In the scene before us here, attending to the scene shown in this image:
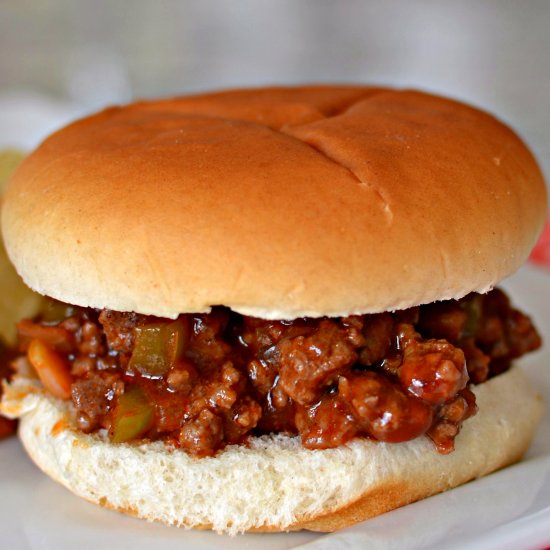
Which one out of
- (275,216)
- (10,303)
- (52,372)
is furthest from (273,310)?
(10,303)

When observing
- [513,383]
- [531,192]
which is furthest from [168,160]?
[513,383]

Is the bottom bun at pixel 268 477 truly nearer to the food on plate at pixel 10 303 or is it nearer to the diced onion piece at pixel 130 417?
the diced onion piece at pixel 130 417

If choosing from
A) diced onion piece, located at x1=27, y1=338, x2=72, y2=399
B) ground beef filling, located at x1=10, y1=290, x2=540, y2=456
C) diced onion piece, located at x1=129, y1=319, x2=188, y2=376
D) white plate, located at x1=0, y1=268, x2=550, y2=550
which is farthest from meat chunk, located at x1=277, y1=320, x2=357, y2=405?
diced onion piece, located at x1=27, y1=338, x2=72, y2=399

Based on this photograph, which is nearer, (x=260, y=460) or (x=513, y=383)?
(x=260, y=460)

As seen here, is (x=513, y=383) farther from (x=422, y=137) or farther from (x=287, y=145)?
(x=287, y=145)

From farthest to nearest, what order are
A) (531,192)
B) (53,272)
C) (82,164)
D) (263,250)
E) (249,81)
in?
(249,81), (531,192), (82,164), (53,272), (263,250)

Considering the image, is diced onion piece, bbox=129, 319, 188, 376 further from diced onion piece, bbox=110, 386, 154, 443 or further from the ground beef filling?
diced onion piece, bbox=110, 386, 154, 443
